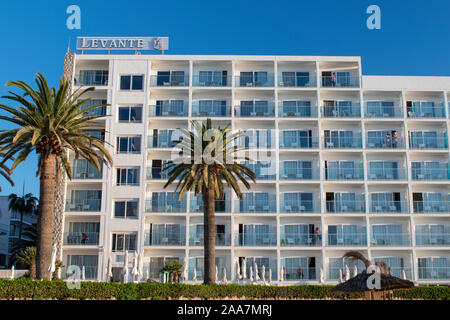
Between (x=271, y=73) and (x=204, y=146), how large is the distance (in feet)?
69.5

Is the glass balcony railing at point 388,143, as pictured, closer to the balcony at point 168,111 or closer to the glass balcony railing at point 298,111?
the glass balcony railing at point 298,111

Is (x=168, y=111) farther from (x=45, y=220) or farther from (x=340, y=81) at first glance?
(x=45, y=220)

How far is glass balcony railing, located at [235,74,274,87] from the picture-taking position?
58688mm

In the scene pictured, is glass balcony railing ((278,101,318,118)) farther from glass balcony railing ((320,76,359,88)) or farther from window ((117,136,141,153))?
window ((117,136,141,153))

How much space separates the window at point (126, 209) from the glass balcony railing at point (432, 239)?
2903cm

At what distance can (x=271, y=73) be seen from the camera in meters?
59.7

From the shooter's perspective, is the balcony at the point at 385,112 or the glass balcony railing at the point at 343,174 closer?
the glass balcony railing at the point at 343,174

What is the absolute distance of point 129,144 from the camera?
5634 cm

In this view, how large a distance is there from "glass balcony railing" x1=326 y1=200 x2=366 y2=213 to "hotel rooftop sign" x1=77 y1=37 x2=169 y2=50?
80.8 ft

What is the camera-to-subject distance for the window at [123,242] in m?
53.8

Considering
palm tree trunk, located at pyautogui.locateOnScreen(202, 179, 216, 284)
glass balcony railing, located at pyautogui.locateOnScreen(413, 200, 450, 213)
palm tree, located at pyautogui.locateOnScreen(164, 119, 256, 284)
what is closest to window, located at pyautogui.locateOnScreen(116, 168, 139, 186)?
palm tree, located at pyautogui.locateOnScreen(164, 119, 256, 284)

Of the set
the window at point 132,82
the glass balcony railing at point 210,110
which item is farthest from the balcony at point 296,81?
the window at point 132,82

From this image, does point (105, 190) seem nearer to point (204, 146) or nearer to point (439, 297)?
point (204, 146)
